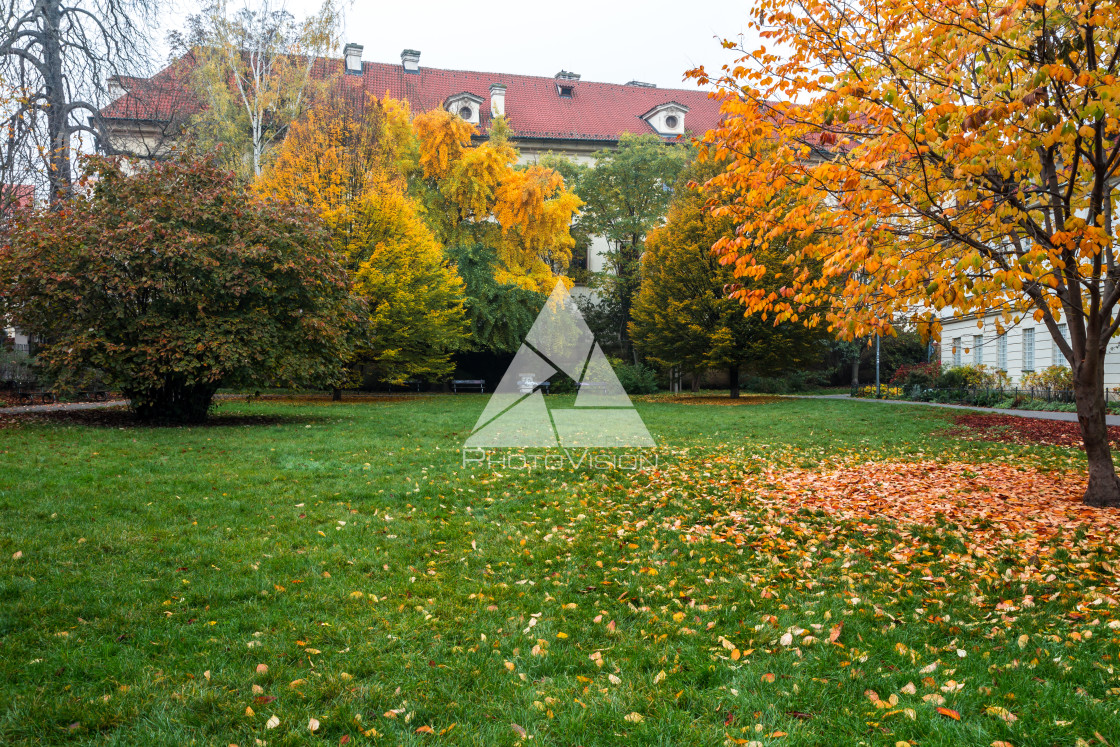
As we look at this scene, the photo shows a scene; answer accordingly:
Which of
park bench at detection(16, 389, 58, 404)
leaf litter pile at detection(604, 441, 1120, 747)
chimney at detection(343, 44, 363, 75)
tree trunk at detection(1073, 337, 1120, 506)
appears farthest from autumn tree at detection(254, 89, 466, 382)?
tree trunk at detection(1073, 337, 1120, 506)

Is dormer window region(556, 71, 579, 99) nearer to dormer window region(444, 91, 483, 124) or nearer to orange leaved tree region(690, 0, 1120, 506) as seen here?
dormer window region(444, 91, 483, 124)

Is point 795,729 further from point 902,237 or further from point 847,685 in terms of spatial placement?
point 902,237

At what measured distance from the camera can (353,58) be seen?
3644 centimetres

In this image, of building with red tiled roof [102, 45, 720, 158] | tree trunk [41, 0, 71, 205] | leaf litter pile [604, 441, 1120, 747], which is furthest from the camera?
building with red tiled roof [102, 45, 720, 158]

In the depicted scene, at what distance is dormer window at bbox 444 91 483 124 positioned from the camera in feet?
Result: 118

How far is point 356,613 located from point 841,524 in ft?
13.6

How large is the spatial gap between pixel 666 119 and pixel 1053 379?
26938 mm

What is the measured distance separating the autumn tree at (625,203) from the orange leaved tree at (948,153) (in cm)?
2654

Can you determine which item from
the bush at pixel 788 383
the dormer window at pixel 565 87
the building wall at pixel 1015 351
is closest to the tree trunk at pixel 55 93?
the building wall at pixel 1015 351

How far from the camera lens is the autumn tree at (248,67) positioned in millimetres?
23000

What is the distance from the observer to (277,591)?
13.2ft

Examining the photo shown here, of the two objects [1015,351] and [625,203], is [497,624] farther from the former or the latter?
[625,203]

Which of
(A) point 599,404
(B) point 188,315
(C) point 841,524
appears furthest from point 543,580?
(A) point 599,404

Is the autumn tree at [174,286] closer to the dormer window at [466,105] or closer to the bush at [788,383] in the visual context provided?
the dormer window at [466,105]
